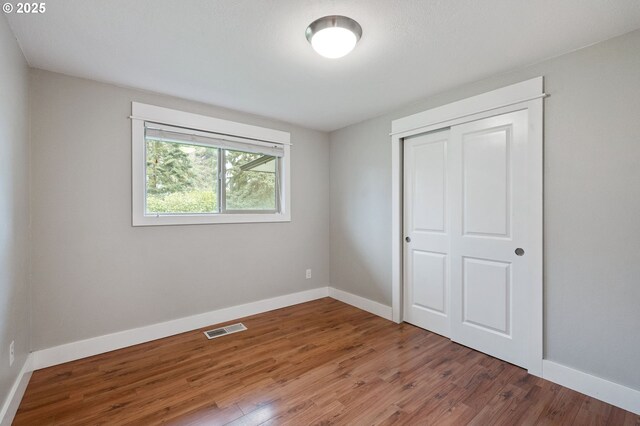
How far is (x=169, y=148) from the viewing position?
2.98 m

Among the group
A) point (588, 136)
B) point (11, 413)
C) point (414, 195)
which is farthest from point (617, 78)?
point (11, 413)

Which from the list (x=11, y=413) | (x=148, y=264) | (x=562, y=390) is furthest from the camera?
(x=148, y=264)

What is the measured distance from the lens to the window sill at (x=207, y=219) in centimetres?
276

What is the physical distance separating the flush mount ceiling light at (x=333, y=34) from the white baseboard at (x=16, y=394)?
2.86 metres

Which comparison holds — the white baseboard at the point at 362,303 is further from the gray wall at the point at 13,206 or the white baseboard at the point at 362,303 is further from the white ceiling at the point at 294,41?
the gray wall at the point at 13,206

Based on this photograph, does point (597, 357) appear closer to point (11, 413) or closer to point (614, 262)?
point (614, 262)

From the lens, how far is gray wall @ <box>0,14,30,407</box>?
1651mm

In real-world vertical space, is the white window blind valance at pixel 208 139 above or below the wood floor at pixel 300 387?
above

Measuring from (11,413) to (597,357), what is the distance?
3.83m

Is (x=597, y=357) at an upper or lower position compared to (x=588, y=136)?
lower

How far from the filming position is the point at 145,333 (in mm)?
2748

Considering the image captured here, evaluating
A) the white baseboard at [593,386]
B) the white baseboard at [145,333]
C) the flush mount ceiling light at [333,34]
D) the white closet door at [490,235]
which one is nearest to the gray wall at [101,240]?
the white baseboard at [145,333]

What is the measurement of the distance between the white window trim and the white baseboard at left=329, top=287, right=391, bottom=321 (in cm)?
132

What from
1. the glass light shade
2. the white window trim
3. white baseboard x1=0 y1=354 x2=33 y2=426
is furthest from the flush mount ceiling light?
white baseboard x1=0 y1=354 x2=33 y2=426
